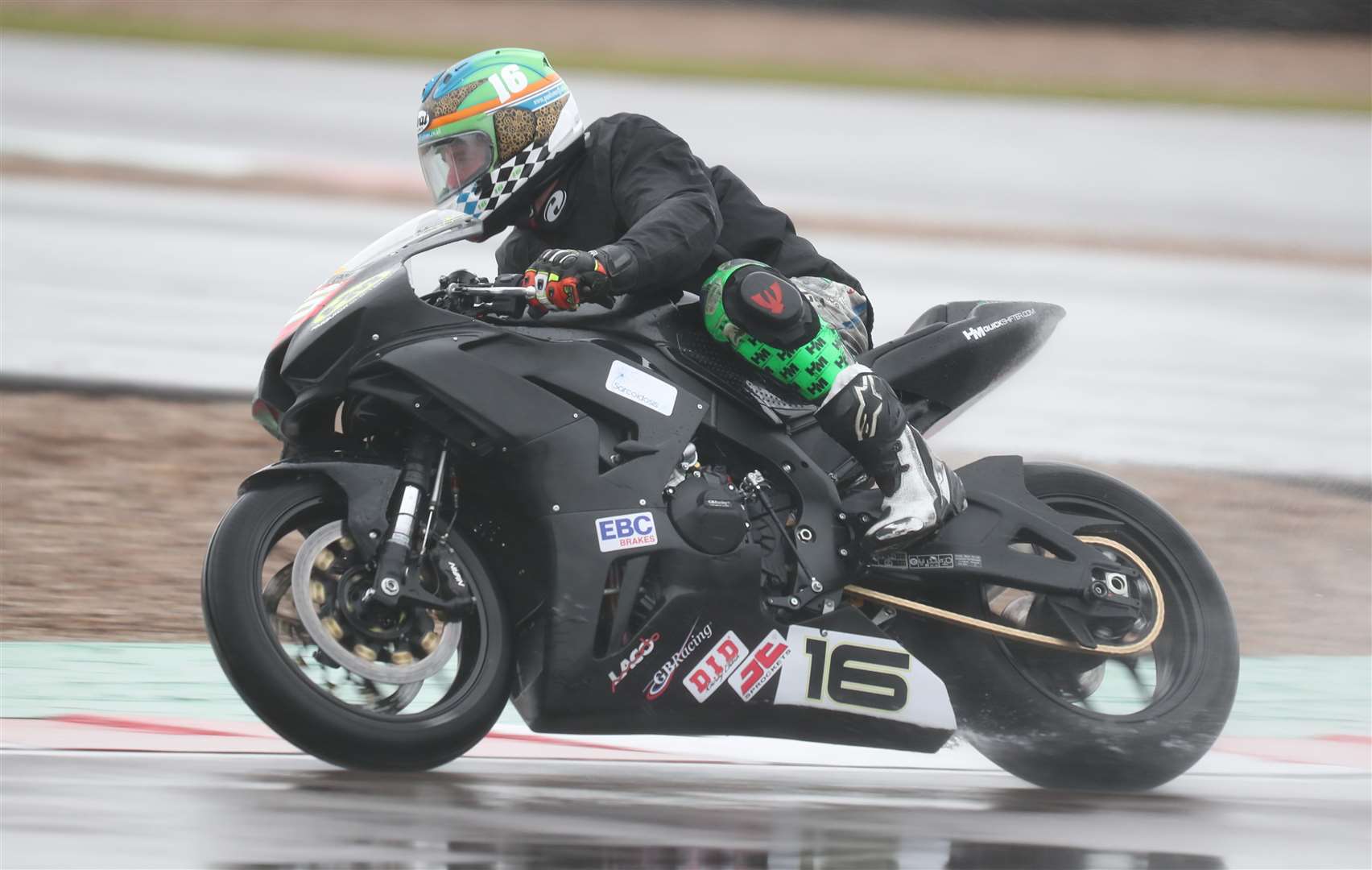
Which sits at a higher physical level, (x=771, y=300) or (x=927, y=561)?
(x=771, y=300)

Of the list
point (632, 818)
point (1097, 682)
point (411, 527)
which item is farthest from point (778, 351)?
point (1097, 682)

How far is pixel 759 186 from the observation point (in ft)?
63.8

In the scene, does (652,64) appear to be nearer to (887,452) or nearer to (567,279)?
(887,452)

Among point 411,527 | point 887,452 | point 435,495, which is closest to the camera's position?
point 411,527

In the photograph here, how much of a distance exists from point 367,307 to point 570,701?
3.26ft

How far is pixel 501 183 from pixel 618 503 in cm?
84

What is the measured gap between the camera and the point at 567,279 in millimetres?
4156

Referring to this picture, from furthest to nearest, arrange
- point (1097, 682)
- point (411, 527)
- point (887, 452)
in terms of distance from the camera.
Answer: point (1097, 682) → point (887, 452) → point (411, 527)

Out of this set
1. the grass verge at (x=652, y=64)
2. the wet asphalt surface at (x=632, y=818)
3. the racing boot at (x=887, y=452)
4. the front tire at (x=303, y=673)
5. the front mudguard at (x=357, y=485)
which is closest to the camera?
the wet asphalt surface at (x=632, y=818)

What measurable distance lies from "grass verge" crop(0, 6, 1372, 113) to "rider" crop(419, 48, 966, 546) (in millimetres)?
25711

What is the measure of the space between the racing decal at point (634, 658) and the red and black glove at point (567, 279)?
0.78 meters

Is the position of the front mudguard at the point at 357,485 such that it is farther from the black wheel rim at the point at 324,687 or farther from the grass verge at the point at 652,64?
the grass verge at the point at 652,64

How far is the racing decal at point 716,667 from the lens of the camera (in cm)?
429

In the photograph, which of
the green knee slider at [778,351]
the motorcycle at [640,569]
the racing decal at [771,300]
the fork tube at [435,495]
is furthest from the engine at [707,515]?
the fork tube at [435,495]
